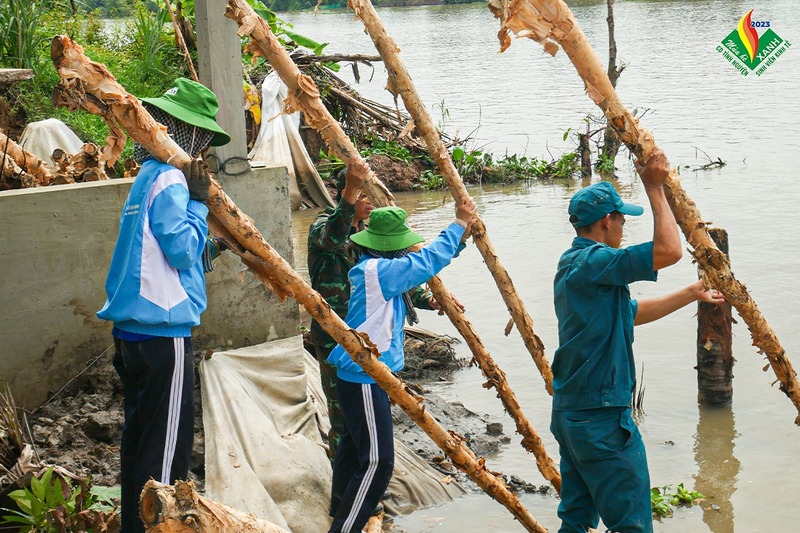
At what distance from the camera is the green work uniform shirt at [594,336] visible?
373cm

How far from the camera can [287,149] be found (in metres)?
13.0

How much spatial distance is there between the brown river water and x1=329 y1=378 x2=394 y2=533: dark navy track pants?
76 centimetres

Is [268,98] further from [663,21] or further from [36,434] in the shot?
[663,21]

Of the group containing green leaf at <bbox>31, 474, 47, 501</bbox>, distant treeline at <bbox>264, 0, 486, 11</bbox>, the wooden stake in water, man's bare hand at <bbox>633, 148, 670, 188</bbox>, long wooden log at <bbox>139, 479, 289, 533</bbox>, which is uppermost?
distant treeline at <bbox>264, 0, 486, 11</bbox>

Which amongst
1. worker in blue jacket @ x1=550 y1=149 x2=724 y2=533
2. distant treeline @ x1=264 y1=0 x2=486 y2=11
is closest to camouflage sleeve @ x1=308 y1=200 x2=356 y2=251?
worker in blue jacket @ x1=550 y1=149 x2=724 y2=533

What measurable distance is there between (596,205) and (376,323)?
1.14 m

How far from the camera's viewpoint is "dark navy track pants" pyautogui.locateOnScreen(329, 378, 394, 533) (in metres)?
4.38

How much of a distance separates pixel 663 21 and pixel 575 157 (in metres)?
27.6

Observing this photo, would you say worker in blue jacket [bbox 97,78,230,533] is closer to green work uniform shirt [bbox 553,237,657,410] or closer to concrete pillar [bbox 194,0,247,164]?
green work uniform shirt [bbox 553,237,657,410]

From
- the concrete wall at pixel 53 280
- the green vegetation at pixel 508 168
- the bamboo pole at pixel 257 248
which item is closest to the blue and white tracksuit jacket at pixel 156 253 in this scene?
the bamboo pole at pixel 257 248

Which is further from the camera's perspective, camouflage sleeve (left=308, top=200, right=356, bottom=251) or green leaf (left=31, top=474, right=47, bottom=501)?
camouflage sleeve (left=308, top=200, right=356, bottom=251)

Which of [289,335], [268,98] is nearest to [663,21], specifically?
[268,98]

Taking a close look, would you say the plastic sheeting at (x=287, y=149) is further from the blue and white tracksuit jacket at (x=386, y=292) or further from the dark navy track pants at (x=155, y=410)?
the dark navy track pants at (x=155, y=410)

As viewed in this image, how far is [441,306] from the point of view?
16.4 feet
